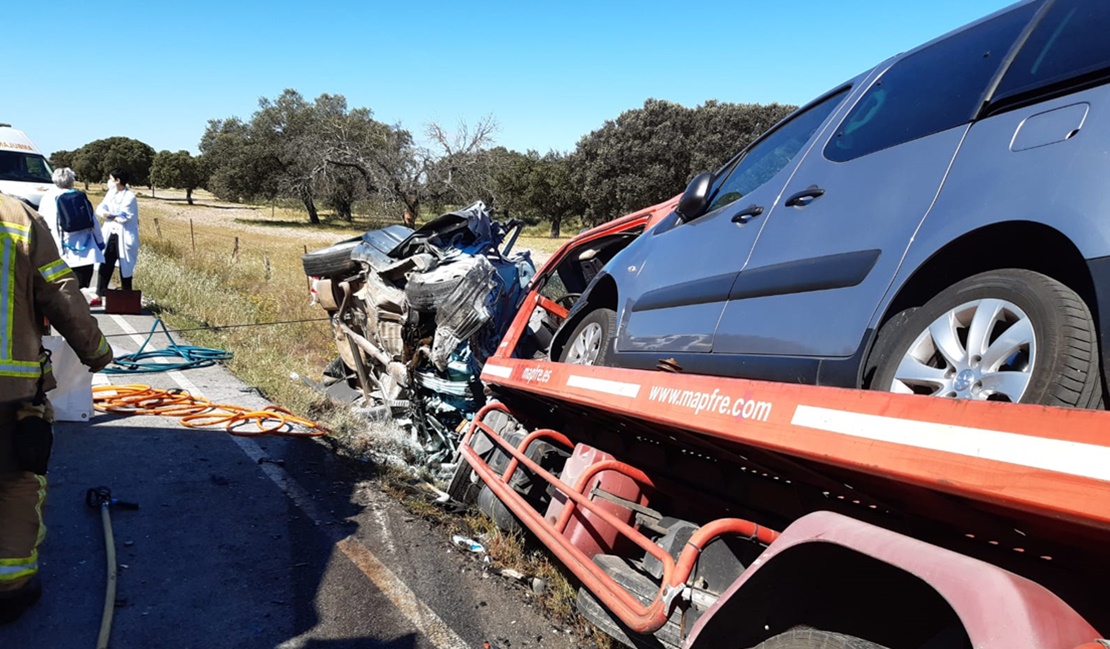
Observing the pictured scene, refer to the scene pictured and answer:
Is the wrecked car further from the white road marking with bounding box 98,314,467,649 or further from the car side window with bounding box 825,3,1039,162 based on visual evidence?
the car side window with bounding box 825,3,1039,162

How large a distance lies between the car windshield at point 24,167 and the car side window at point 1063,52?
597 inches

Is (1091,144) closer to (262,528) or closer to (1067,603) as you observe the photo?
(1067,603)

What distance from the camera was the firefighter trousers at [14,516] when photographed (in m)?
3.29

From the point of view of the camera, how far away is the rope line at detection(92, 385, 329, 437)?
631 cm

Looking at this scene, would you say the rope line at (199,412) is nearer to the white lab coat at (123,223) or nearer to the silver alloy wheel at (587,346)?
the silver alloy wheel at (587,346)

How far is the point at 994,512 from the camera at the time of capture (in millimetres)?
1651

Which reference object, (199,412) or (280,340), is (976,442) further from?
(280,340)

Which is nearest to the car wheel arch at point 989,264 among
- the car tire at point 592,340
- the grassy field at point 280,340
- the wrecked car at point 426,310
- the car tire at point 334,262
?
the car tire at point 592,340

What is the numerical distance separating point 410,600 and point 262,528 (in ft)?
4.02

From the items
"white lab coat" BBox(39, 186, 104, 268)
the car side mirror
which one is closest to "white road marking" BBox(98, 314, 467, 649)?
the car side mirror

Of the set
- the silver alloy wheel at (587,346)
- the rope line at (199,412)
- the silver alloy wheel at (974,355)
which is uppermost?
the silver alloy wheel at (974,355)

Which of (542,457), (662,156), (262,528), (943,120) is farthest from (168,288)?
(662,156)

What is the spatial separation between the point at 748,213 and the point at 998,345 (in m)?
1.51

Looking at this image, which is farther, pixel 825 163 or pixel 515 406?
pixel 515 406
